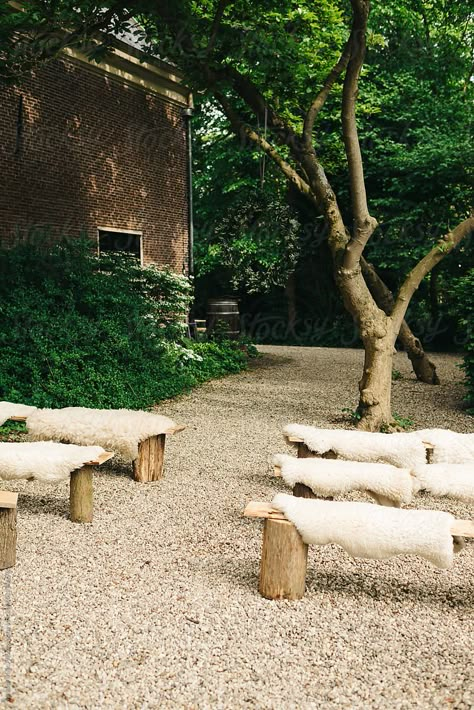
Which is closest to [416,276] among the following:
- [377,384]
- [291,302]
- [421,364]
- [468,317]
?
[377,384]

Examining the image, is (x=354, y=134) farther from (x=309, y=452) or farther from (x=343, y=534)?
(x=343, y=534)

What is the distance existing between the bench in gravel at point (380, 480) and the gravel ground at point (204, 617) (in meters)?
0.39

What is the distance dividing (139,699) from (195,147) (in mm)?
20546

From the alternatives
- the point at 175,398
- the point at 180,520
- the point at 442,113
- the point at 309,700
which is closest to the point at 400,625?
the point at 309,700

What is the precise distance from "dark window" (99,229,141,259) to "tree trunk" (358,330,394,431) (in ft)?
21.9

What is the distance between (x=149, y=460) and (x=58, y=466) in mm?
1335

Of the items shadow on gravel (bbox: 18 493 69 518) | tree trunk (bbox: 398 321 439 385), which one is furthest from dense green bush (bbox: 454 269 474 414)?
shadow on gravel (bbox: 18 493 69 518)

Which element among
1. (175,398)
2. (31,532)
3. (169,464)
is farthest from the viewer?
(175,398)

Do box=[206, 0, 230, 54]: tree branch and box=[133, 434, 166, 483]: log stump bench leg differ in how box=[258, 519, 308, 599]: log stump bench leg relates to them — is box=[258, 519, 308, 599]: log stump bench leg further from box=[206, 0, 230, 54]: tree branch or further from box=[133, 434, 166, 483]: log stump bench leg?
box=[206, 0, 230, 54]: tree branch

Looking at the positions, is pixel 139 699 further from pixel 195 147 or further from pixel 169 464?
pixel 195 147

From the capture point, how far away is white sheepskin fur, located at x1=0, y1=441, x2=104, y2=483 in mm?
4355

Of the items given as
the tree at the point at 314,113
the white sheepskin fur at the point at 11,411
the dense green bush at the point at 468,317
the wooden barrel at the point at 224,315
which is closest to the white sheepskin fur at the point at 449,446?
the tree at the point at 314,113

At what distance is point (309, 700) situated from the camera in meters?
2.58

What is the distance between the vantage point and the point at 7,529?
12.1ft
